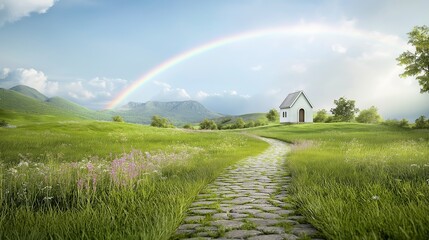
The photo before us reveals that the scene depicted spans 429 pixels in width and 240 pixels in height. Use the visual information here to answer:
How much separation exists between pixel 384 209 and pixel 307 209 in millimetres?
1238

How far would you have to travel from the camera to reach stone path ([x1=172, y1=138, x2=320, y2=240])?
15.1 feet

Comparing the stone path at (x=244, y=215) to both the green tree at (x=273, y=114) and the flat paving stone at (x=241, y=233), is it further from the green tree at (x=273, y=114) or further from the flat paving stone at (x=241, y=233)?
the green tree at (x=273, y=114)

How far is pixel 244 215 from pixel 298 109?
243 feet

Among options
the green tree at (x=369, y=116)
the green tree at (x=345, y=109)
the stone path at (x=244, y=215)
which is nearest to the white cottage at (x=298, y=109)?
the green tree at (x=345, y=109)

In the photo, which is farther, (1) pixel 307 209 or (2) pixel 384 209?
(1) pixel 307 209

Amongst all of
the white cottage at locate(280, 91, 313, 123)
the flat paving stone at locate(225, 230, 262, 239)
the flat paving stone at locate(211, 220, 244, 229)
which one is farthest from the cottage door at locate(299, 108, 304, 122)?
the flat paving stone at locate(225, 230, 262, 239)

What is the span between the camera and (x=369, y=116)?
115438mm

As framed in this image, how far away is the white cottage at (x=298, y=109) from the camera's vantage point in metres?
76.5

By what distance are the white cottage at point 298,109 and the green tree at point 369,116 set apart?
47.6 meters

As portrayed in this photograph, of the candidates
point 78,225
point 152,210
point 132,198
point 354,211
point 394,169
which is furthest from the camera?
point 394,169

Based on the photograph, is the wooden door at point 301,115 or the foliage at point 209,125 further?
the foliage at point 209,125

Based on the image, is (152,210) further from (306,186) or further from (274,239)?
(306,186)

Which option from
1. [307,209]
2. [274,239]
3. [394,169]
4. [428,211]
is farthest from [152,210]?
[394,169]

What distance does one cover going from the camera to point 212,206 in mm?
6246
